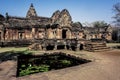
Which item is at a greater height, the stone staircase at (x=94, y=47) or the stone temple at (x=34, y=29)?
the stone temple at (x=34, y=29)

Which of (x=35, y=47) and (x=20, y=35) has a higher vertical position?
(x=20, y=35)

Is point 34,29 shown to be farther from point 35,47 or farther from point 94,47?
point 94,47

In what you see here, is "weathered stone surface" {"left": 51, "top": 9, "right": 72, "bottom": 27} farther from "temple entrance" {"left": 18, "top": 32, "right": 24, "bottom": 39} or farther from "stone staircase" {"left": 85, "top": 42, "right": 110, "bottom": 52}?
"stone staircase" {"left": 85, "top": 42, "right": 110, "bottom": 52}

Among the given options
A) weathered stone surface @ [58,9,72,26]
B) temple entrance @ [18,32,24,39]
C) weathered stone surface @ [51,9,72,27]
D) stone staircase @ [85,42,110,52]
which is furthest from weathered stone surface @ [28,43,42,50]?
temple entrance @ [18,32,24,39]

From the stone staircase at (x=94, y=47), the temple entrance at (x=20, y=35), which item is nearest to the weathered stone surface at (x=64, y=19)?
the temple entrance at (x=20, y=35)

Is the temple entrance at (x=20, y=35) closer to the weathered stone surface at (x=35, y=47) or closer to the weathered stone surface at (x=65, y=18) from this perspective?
the weathered stone surface at (x=65, y=18)

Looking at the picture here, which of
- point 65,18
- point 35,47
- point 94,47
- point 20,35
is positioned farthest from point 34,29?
point 94,47

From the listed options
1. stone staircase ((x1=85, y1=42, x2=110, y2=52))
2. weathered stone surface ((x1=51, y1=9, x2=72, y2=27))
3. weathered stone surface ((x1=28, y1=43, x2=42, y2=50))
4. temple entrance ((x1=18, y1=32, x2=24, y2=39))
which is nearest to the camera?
stone staircase ((x1=85, y1=42, x2=110, y2=52))

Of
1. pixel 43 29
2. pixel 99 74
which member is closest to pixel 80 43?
pixel 43 29

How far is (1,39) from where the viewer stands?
27219 mm

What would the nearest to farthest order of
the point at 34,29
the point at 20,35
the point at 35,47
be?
the point at 35,47, the point at 20,35, the point at 34,29

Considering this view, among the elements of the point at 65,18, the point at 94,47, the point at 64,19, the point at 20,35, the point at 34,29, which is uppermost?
the point at 65,18

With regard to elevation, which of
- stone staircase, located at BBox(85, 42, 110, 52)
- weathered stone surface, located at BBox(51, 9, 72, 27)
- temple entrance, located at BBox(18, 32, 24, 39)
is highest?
weathered stone surface, located at BBox(51, 9, 72, 27)

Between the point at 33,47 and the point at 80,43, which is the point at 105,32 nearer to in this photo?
the point at 80,43
